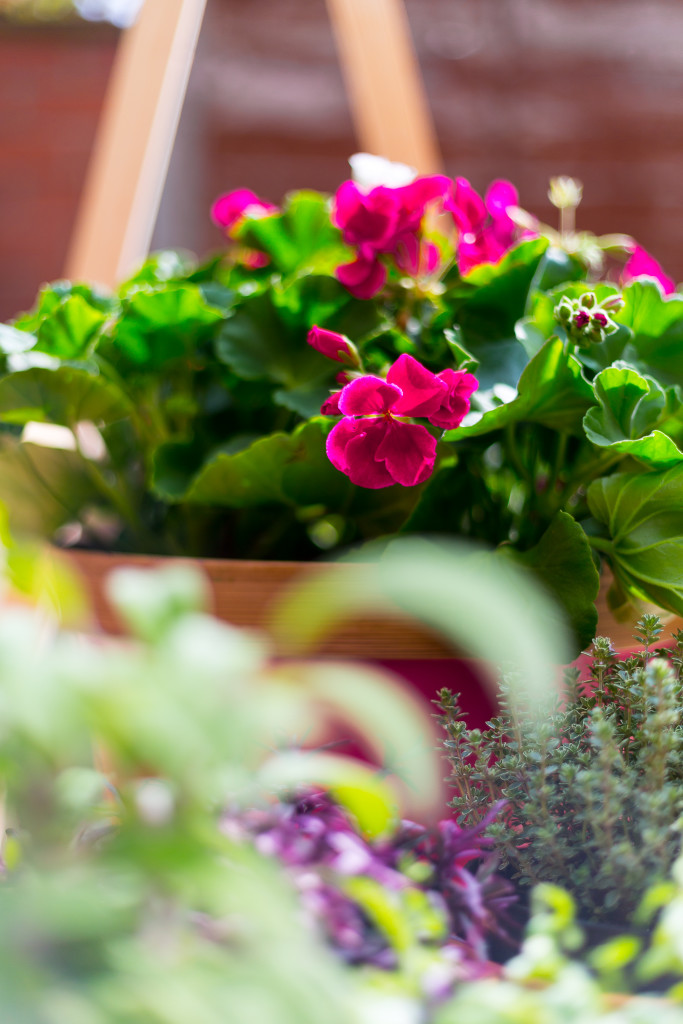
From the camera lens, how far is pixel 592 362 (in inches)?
17.7

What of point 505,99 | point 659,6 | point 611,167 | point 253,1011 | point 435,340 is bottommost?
point 253,1011

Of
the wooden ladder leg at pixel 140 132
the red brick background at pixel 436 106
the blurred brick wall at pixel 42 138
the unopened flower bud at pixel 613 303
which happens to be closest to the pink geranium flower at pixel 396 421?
the unopened flower bud at pixel 613 303

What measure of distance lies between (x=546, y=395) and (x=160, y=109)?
727 millimetres

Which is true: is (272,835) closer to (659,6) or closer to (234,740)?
(234,740)

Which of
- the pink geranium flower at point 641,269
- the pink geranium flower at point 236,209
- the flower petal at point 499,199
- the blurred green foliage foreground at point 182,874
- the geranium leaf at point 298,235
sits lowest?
the blurred green foliage foreground at point 182,874

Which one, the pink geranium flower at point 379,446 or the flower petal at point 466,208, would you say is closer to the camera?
the pink geranium flower at point 379,446

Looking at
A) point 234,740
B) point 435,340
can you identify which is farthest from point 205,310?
point 234,740

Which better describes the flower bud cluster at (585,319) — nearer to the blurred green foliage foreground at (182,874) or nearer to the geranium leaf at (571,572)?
the geranium leaf at (571,572)

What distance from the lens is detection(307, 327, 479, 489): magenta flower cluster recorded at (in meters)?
0.36

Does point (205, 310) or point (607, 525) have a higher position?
point (205, 310)

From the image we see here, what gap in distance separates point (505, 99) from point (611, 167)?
1.14 ft

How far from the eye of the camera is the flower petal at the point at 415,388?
363 mm

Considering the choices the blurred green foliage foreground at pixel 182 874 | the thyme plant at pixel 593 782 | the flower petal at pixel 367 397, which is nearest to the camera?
the blurred green foliage foreground at pixel 182 874

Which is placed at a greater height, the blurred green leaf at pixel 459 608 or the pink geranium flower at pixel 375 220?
the pink geranium flower at pixel 375 220
